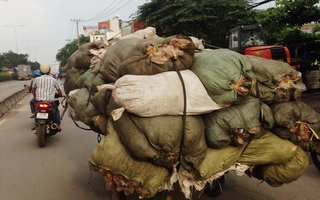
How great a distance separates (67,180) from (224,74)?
278 centimetres

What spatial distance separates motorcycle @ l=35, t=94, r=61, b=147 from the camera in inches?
243

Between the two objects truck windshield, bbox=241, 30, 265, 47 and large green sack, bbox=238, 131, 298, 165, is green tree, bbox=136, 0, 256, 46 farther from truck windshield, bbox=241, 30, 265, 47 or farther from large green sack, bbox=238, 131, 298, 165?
large green sack, bbox=238, 131, 298, 165

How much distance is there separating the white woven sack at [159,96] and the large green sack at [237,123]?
0.41 feet

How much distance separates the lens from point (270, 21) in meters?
12.8

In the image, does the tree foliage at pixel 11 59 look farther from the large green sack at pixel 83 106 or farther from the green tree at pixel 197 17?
the large green sack at pixel 83 106

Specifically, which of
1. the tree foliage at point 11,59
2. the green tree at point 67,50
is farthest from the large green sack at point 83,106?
the tree foliage at point 11,59

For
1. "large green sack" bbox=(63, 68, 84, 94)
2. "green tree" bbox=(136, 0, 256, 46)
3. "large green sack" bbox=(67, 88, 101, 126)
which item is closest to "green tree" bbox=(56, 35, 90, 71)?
"green tree" bbox=(136, 0, 256, 46)

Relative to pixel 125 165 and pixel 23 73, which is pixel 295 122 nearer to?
pixel 125 165

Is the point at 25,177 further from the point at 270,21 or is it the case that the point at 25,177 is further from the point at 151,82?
the point at 270,21

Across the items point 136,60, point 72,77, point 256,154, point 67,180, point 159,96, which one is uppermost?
point 136,60

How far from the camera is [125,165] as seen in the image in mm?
2500

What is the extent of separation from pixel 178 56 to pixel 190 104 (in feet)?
1.38

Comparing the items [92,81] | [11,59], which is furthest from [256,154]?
[11,59]

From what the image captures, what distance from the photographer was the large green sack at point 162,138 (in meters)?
2.41
